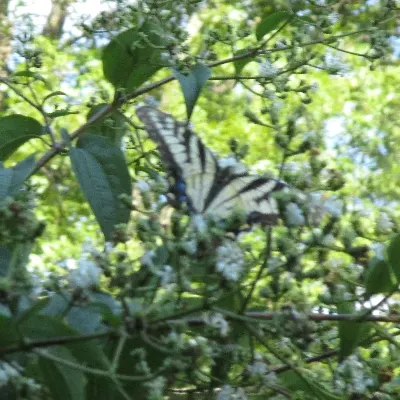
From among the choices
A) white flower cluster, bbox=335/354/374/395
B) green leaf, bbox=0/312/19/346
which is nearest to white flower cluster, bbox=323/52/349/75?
white flower cluster, bbox=335/354/374/395

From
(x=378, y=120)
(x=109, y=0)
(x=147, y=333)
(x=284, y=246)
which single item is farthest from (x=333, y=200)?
(x=378, y=120)

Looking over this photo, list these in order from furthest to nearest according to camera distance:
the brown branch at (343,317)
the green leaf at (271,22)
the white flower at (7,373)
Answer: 1. the green leaf at (271,22)
2. the brown branch at (343,317)
3. the white flower at (7,373)

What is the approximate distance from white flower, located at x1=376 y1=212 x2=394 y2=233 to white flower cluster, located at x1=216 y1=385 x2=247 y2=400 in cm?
27

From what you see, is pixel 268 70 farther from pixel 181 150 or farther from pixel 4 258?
pixel 4 258

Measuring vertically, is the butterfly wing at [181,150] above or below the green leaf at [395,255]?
above

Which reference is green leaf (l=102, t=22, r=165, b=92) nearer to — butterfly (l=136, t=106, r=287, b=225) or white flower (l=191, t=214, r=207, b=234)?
butterfly (l=136, t=106, r=287, b=225)

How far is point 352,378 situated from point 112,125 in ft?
1.95

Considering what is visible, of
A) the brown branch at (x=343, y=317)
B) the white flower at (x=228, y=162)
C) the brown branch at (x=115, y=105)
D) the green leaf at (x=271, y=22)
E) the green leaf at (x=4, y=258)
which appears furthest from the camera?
the green leaf at (x=271, y=22)

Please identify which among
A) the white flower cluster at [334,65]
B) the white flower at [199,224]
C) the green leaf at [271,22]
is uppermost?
the green leaf at [271,22]

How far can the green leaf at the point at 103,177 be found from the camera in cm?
96

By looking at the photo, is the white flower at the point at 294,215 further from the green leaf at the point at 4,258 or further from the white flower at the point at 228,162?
the green leaf at the point at 4,258

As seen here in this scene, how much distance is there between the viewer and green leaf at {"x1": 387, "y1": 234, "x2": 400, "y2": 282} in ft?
2.52

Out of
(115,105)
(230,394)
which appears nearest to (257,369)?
(230,394)

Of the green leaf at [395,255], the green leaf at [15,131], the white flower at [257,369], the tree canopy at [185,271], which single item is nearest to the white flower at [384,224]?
the tree canopy at [185,271]
